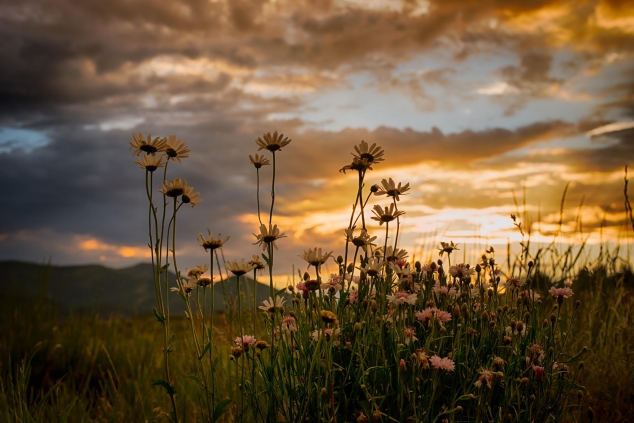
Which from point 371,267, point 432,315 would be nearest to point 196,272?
point 371,267

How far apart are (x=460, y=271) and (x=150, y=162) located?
200 centimetres

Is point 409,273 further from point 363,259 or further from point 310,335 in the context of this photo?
point 310,335

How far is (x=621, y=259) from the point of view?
754 centimetres

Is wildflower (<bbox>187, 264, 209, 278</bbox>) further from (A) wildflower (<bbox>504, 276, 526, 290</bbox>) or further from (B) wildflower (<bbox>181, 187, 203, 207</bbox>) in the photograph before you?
(A) wildflower (<bbox>504, 276, 526, 290</bbox>)

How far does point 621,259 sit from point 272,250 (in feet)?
22.7

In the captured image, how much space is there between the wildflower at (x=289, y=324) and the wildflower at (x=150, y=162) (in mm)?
1146

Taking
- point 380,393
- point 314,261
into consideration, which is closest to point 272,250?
point 314,261

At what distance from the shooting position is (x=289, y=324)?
2961 mm

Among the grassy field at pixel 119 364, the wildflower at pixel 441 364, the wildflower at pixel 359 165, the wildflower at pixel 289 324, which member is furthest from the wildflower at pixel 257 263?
the grassy field at pixel 119 364

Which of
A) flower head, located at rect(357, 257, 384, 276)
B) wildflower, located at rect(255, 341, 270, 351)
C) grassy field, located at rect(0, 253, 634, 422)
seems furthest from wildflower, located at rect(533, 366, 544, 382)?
grassy field, located at rect(0, 253, 634, 422)

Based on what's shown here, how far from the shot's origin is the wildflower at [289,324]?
2.89 meters

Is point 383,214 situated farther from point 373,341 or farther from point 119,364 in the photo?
point 119,364

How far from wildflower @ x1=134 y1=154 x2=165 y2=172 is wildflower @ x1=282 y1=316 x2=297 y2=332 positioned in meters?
1.15

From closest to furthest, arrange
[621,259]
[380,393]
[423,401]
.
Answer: [423,401] → [380,393] → [621,259]
